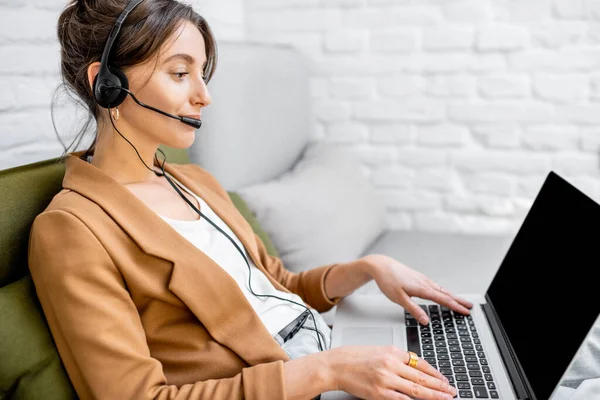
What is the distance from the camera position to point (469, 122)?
1.87 m

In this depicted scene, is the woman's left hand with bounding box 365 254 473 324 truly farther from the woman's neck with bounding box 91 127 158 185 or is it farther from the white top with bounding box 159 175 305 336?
the woman's neck with bounding box 91 127 158 185

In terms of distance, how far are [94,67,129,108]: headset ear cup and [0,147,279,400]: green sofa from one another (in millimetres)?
161

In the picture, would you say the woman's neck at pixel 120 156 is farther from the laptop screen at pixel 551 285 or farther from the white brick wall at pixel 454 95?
the white brick wall at pixel 454 95

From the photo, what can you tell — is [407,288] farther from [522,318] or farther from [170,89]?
[170,89]

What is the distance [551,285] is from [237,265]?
0.49 metres

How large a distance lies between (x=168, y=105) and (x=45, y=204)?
232 mm

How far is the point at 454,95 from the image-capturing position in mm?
1864

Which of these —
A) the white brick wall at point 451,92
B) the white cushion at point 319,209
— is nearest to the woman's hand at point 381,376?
the white cushion at point 319,209

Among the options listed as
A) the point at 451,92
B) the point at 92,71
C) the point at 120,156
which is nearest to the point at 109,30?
the point at 92,71


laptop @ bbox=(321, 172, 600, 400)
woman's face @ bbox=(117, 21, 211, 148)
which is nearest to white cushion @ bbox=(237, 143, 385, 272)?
laptop @ bbox=(321, 172, 600, 400)

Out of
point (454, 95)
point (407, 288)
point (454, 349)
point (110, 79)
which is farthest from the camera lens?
point (454, 95)

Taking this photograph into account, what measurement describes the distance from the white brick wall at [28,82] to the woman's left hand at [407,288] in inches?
24.1

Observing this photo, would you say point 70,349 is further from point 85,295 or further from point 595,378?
point 595,378

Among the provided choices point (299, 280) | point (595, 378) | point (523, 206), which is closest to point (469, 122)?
point (523, 206)
